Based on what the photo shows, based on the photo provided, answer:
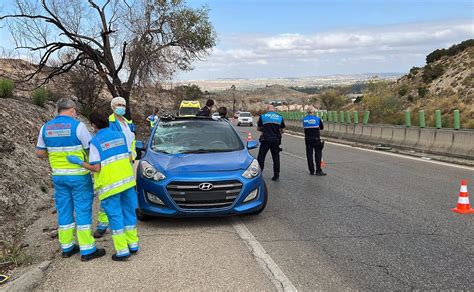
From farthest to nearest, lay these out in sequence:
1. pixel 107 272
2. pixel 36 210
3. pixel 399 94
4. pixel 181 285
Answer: pixel 399 94, pixel 36 210, pixel 107 272, pixel 181 285

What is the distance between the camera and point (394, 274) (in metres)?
4.57

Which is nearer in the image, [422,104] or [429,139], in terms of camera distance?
[429,139]

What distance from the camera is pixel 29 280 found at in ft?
14.6

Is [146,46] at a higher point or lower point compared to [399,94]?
higher

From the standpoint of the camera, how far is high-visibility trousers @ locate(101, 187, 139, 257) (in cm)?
507

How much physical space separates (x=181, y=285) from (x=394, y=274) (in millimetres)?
2150

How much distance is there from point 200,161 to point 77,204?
6.62 ft

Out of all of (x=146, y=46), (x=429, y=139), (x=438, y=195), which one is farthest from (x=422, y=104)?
(x=438, y=195)

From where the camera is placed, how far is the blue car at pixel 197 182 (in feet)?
20.1

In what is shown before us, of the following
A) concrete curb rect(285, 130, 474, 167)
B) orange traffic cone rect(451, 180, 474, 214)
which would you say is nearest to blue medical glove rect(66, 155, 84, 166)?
orange traffic cone rect(451, 180, 474, 214)

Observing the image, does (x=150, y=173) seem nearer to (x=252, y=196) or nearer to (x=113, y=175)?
(x=113, y=175)

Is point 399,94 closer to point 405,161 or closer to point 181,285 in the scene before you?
point 405,161

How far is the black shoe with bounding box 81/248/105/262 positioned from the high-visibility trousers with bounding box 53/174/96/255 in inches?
1.3

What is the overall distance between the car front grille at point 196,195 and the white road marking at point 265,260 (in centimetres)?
52
